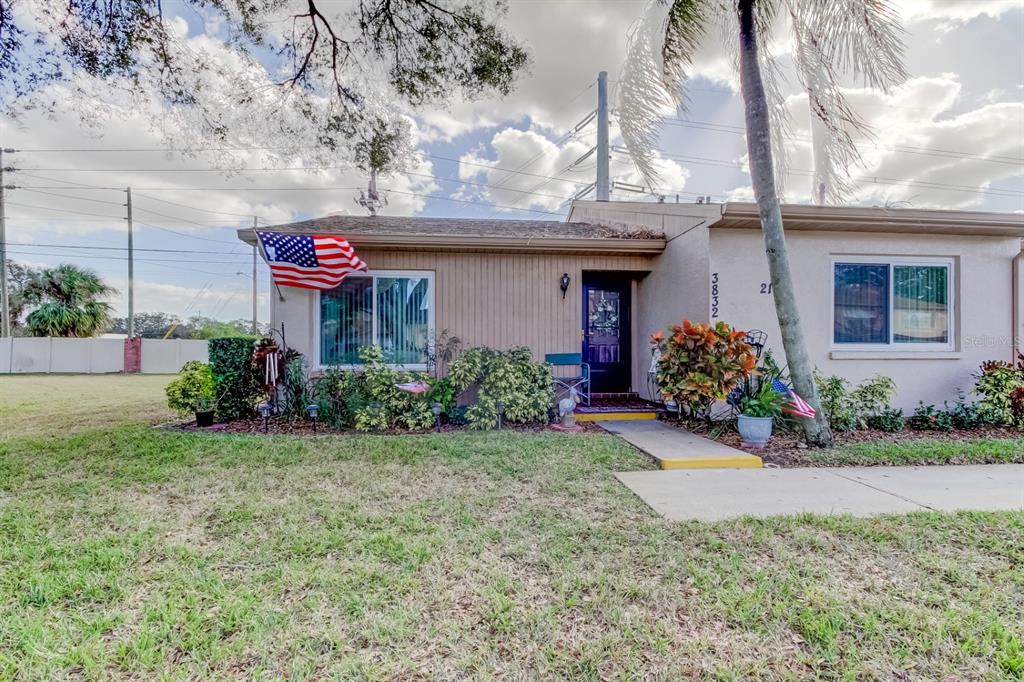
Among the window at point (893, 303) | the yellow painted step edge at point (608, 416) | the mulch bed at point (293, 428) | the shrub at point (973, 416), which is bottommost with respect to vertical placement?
the mulch bed at point (293, 428)

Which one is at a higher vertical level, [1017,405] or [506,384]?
[506,384]

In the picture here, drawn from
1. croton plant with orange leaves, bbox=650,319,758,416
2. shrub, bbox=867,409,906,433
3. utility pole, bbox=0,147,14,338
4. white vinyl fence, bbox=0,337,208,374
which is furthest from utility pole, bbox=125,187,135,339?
shrub, bbox=867,409,906,433

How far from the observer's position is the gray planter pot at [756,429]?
221 inches

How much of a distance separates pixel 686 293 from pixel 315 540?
5.98 metres

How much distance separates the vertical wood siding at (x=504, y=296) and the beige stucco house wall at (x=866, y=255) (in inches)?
66.2

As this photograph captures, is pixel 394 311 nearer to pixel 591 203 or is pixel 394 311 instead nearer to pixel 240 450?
pixel 240 450

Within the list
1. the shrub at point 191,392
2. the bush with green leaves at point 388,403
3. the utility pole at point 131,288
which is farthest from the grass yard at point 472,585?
the utility pole at point 131,288

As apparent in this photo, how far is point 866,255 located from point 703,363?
3440 mm

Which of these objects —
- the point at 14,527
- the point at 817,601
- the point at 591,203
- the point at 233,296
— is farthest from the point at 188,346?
the point at 817,601

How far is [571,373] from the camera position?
25.6 ft

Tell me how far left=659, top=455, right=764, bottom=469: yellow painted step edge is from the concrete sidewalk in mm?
124

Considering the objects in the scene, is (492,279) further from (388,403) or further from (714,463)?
(714,463)

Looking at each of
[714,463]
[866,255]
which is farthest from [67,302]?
[866,255]

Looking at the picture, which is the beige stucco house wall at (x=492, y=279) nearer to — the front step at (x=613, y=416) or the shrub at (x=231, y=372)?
the shrub at (x=231, y=372)
